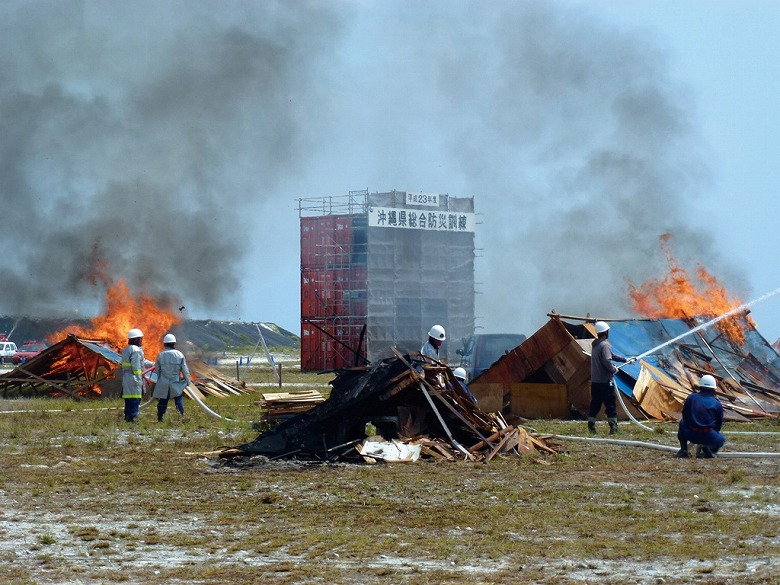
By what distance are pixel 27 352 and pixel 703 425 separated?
5033 centimetres

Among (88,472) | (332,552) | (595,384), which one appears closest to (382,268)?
(595,384)

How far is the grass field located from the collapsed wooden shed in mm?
4434

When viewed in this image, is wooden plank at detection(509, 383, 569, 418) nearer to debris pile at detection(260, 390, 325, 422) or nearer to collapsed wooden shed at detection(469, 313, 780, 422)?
collapsed wooden shed at detection(469, 313, 780, 422)

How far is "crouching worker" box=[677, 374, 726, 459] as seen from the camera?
44.7ft

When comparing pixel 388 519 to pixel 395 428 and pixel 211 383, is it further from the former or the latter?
pixel 211 383

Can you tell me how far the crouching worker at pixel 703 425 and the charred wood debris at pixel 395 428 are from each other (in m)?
1.66

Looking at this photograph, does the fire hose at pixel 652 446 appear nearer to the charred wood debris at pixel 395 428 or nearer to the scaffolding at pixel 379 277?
the charred wood debris at pixel 395 428

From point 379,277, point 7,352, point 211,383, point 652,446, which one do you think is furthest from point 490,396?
point 7,352

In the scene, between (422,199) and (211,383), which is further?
(422,199)

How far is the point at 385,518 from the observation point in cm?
936

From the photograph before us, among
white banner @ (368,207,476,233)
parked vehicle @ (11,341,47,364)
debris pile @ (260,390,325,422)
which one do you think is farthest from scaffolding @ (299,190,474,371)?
debris pile @ (260,390,325,422)

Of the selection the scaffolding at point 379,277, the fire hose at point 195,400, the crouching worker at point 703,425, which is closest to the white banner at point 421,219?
the scaffolding at point 379,277

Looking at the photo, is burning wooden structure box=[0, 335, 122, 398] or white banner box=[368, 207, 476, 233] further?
white banner box=[368, 207, 476, 233]

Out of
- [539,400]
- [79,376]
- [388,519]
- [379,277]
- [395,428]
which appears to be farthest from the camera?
[379,277]
